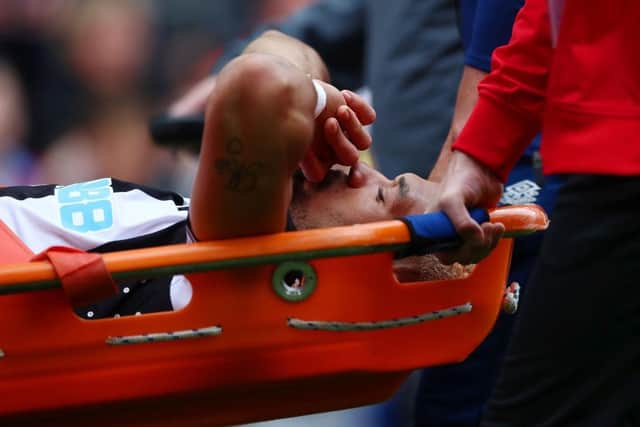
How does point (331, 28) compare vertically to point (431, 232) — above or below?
below

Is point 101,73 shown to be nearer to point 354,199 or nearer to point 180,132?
point 180,132

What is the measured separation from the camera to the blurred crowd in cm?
443

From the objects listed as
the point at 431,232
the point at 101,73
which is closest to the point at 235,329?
the point at 431,232

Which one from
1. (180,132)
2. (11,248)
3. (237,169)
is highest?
(237,169)

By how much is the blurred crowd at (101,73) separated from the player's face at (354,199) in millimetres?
1863

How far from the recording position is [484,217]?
2.17 metres

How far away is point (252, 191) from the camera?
207cm

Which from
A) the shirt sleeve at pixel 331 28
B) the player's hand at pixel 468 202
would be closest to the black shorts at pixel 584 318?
the player's hand at pixel 468 202

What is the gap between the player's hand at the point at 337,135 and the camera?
2.39 meters

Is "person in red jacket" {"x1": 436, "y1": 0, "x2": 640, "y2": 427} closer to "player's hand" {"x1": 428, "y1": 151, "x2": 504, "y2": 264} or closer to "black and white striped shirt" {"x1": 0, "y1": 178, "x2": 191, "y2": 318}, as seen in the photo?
"player's hand" {"x1": 428, "y1": 151, "x2": 504, "y2": 264}

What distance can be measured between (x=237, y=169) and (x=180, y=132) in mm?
1288

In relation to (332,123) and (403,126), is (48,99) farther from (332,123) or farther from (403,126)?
(332,123)

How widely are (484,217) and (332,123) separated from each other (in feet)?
1.25

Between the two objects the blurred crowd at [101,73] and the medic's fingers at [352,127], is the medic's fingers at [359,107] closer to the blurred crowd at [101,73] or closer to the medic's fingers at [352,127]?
the medic's fingers at [352,127]
